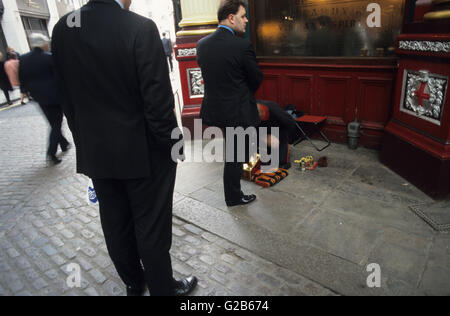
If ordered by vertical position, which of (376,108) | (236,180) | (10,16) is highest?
(10,16)

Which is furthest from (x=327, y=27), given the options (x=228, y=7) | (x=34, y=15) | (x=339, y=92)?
(x=34, y=15)

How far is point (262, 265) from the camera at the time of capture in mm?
2760

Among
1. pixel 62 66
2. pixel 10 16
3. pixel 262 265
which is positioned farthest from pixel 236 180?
pixel 10 16

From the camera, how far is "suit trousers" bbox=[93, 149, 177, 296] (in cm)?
208

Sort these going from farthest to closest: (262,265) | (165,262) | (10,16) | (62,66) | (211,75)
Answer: (10,16), (211,75), (262,265), (165,262), (62,66)

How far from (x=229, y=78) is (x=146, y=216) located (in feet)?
5.46

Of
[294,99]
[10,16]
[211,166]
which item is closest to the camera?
[211,166]

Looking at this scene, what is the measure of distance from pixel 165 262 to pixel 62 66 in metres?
1.40

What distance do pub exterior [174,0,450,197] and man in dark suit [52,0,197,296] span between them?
10.0 ft

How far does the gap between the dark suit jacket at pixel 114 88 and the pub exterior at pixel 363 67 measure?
10.2 feet

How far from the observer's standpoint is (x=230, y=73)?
3.15 meters

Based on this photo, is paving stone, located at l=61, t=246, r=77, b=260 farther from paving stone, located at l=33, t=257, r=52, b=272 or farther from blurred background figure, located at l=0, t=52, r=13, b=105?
blurred background figure, located at l=0, t=52, r=13, b=105

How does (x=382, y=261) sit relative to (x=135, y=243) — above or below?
below

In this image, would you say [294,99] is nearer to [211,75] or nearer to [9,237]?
[211,75]
